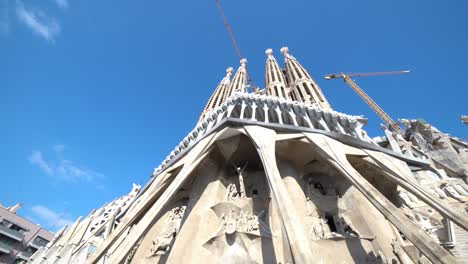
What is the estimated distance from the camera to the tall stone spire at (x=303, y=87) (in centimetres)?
2324

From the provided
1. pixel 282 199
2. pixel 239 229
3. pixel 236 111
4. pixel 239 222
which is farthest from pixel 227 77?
pixel 282 199

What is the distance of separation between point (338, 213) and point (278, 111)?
5.89 meters

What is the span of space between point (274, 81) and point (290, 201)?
24.2 meters

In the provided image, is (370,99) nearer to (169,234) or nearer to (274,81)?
(274,81)

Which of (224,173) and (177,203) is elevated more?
(224,173)

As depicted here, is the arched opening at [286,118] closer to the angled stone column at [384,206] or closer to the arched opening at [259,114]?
the arched opening at [259,114]

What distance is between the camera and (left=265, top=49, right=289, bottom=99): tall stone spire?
27138mm

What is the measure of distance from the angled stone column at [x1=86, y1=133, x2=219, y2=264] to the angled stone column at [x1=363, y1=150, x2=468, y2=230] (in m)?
7.47

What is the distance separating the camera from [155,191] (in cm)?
1190

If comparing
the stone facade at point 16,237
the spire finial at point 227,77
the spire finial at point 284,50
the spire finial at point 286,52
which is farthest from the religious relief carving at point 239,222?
the stone facade at point 16,237

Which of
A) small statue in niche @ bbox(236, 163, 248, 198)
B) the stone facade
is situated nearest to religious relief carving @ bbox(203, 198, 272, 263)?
small statue in niche @ bbox(236, 163, 248, 198)

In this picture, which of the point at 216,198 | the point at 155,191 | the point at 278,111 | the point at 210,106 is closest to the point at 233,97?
the point at 278,111

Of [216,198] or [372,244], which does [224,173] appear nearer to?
[216,198]

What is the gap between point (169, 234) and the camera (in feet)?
35.4
